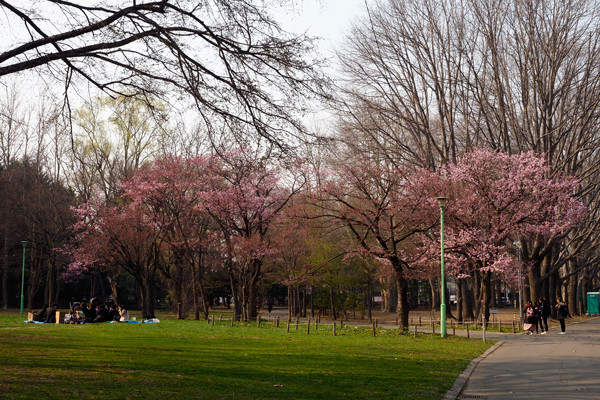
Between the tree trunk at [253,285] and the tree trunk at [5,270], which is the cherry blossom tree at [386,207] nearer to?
the tree trunk at [253,285]

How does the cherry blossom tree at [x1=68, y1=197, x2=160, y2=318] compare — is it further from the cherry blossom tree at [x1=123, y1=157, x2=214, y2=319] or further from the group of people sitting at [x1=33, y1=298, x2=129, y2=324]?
the group of people sitting at [x1=33, y1=298, x2=129, y2=324]

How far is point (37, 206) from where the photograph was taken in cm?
4941

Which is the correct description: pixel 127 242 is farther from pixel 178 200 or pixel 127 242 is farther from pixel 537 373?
pixel 537 373

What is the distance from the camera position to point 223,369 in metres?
12.4

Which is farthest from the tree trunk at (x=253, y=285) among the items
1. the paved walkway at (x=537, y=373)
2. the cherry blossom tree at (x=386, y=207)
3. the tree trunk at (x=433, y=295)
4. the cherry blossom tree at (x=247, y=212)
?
the paved walkway at (x=537, y=373)

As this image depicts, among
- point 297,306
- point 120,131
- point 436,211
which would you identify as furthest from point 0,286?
point 436,211

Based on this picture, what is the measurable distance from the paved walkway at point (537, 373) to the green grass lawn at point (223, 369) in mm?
620

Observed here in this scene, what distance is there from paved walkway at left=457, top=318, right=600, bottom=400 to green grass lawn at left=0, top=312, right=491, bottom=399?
0.62 m

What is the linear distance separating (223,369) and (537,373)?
22.9 feet

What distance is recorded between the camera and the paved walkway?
34.7ft

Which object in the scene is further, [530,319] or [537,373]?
[530,319]

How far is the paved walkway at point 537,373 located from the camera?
10.6 metres

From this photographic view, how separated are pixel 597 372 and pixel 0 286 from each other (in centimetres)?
5474

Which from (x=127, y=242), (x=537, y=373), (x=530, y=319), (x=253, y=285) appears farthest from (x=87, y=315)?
(x=537, y=373)
